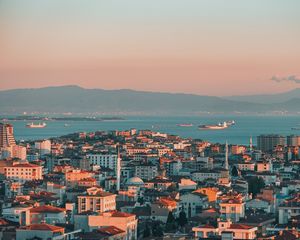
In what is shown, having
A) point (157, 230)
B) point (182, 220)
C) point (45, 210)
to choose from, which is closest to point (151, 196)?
point (182, 220)

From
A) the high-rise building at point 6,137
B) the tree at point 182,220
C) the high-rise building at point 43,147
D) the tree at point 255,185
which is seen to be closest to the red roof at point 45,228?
the tree at point 182,220

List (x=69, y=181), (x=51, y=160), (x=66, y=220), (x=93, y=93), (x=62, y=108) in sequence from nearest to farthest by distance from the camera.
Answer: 1. (x=66, y=220)
2. (x=69, y=181)
3. (x=51, y=160)
4. (x=62, y=108)
5. (x=93, y=93)

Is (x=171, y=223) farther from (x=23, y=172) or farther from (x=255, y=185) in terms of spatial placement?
(x=23, y=172)

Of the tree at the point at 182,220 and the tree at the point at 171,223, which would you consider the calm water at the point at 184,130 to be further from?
the tree at the point at 171,223

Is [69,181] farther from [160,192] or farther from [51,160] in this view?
[51,160]

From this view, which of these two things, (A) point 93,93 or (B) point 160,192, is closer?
(B) point 160,192

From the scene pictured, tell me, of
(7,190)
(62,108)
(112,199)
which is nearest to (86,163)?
(7,190)

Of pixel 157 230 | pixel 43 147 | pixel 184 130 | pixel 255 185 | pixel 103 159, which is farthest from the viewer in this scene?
pixel 184 130
